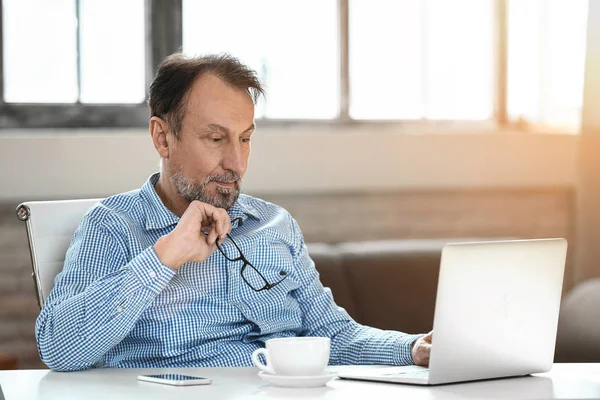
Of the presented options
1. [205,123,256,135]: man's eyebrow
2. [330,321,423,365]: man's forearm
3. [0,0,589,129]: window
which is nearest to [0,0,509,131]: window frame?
[0,0,589,129]: window

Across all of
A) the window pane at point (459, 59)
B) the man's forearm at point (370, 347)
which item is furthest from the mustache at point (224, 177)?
the window pane at point (459, 59)

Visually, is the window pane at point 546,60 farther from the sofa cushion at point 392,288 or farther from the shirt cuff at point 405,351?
the shirt cuff at point 405,351

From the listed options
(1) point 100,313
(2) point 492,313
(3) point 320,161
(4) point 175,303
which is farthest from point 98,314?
(3) point 320,161

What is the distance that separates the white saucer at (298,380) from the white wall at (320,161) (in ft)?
8.38

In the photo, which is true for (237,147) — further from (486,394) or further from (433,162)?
(433,162)

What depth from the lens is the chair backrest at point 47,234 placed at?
2041mm

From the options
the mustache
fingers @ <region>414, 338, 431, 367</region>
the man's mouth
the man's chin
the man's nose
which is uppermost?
the man's nose

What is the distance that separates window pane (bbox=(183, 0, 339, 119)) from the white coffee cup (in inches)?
115

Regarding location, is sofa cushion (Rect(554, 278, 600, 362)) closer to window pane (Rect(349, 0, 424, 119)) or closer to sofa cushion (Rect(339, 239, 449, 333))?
sofa cushion (Rect(339, 239, 449, 333))

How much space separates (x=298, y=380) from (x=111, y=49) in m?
2.97

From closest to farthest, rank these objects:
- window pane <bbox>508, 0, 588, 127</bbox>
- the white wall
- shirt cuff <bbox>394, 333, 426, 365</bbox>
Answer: shirt cuff <bbox>394, 333, 426, 365</bbox> < the white wall < window pane <bbox>508, 0, 588, 127</bbox>

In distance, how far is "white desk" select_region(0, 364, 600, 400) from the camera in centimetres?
135

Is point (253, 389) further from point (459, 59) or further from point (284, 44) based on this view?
point (459, 59)

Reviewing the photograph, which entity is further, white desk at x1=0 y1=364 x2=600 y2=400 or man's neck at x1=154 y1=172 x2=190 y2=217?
man's neck at x1=154 y1=172 x2=190 y2=217
